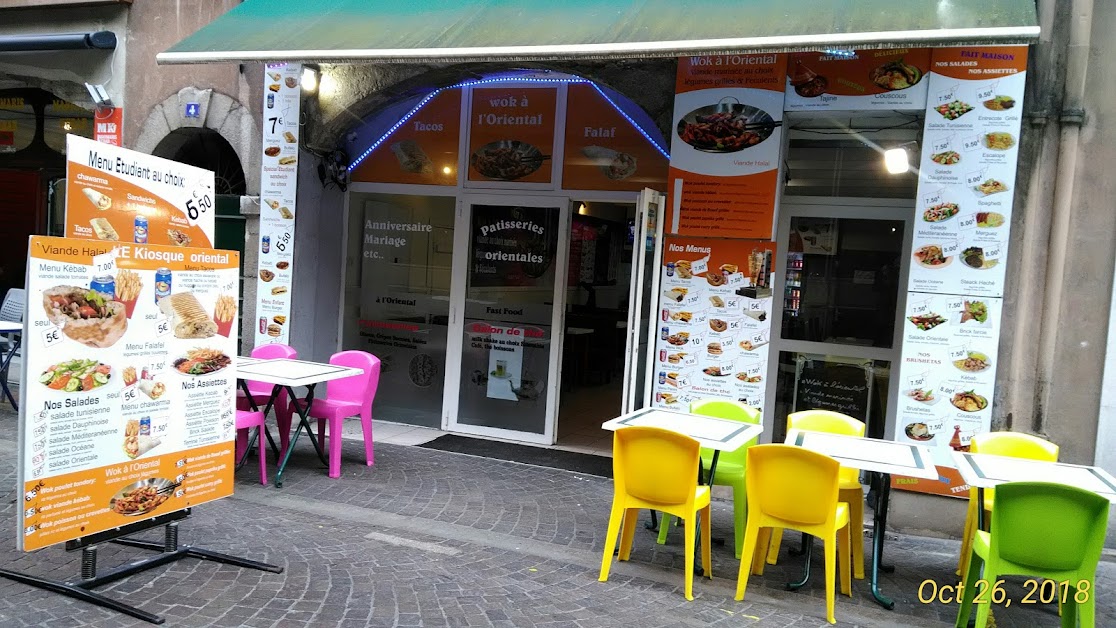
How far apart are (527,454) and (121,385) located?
13.8 feet

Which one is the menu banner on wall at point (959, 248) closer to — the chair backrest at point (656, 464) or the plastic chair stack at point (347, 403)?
the chair backrest at point (656, 464)

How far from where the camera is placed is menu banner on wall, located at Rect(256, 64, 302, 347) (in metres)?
7.99

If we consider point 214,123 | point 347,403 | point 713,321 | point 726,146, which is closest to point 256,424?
point 347,403

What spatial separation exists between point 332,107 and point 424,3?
1878mm

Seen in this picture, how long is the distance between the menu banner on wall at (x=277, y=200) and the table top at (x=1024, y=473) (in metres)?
6.03

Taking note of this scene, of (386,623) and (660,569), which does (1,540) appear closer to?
(386,623)

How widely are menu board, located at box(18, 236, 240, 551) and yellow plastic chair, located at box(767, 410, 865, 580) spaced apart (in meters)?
3.42

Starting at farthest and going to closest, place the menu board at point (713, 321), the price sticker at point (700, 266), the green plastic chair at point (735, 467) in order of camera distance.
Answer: the price sticker at point (700, 266), the menu board at point (713, 321), the green plastic chair at point (735, 467)

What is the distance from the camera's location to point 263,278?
8.15m

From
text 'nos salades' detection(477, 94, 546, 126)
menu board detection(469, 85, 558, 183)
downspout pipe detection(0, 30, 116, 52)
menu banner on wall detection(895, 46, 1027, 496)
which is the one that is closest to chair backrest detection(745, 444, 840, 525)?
menu banner on wall detection(895, 46, 1027, 496)

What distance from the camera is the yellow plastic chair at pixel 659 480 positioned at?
14.9ft

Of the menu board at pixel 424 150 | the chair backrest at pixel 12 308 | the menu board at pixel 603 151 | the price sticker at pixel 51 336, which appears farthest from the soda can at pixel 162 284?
the chair backrest at pixel 12 308

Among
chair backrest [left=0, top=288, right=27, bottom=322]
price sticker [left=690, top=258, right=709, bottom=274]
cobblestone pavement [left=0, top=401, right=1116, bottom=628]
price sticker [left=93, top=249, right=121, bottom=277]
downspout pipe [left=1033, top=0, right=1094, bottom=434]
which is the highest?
downspout pipe [left=1033, top=0, right=1094, bottom=434]

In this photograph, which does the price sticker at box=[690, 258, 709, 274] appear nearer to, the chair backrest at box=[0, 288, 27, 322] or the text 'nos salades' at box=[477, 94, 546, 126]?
the text 'nos salades' at box=[477, 94, 546, 126]
